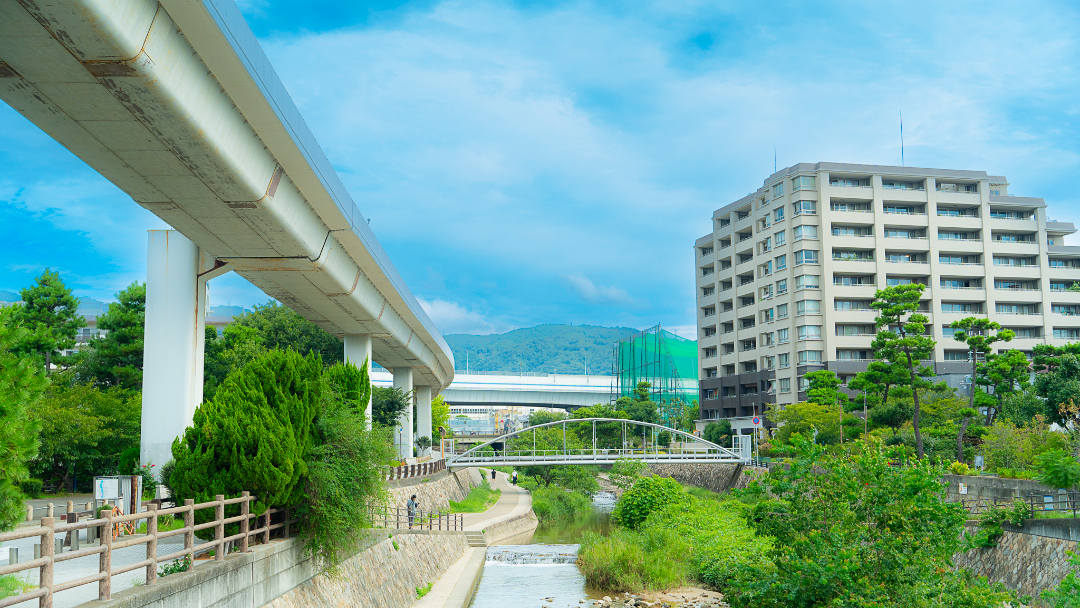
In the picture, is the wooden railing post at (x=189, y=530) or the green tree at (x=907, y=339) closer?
the wooden railing post at (x=189, y=530)

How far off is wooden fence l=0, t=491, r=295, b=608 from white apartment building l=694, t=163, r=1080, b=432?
6475cm

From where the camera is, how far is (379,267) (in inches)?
956

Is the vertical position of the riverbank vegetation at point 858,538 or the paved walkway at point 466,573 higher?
the riverbank vegetation at point 858,538

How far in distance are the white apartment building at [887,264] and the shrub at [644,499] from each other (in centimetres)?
3298

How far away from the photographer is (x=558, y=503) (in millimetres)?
54875

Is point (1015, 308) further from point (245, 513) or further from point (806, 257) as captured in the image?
point (245, 513)

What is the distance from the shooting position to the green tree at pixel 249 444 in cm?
1491

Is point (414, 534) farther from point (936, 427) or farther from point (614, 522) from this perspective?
point (936, 427)

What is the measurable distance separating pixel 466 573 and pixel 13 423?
1936 centimetres

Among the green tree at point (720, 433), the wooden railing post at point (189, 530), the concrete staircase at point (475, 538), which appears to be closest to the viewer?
the wooden railing post at point (189, 530)

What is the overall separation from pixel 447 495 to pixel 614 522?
1005cm

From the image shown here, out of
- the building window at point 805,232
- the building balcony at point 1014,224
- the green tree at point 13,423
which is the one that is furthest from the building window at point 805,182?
the green tree at point 13,423

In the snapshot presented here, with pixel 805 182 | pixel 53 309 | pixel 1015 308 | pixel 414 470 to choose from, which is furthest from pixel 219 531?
pixel 1015 308

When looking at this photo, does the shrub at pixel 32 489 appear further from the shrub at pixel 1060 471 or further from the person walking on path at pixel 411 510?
the shrub at pixel 1060 471
